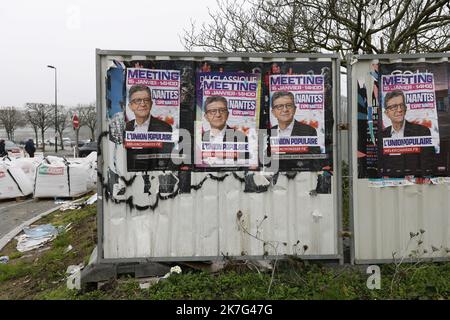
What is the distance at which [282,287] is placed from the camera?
336 centimetres

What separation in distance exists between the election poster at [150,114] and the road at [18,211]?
4810 mm

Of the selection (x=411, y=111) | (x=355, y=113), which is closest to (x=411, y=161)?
(x=411, y=111)

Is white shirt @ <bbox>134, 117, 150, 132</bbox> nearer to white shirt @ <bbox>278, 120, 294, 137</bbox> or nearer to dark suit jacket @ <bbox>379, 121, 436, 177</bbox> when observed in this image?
white shirt @ <bbox>278, 120, 294, 137</bbox>

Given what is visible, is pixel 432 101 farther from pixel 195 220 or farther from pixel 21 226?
pixel 21 226

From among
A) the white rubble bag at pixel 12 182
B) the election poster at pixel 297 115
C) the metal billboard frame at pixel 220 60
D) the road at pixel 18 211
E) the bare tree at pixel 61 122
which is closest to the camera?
the metal billboard frame at pixel 220 60

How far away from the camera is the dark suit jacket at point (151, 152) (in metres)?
3.60

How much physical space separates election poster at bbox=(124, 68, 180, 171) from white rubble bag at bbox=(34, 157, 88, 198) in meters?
7.00

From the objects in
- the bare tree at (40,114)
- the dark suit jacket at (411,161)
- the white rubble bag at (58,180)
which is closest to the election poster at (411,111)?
the dark suit jacket at (411,161)

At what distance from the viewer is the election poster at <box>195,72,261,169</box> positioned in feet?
11.9

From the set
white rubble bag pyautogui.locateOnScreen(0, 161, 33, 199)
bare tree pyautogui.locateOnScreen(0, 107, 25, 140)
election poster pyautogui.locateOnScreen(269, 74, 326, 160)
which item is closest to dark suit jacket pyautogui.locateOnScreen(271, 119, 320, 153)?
election poster pyautogui.locateOnScreen(269, 74, 326, 160)

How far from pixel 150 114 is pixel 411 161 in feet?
9.34

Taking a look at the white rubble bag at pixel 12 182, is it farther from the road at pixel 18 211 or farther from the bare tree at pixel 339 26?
the bare tree at pixel 339 26

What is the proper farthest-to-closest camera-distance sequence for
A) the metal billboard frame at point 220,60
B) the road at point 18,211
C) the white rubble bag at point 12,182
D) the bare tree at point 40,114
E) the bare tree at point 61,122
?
the bare tree at point 61,122 → the bare tree at point 40,114 → the white rubble bag at point 12,182 → the road at point 18,211 → the metal billboard frame at point 220,60
